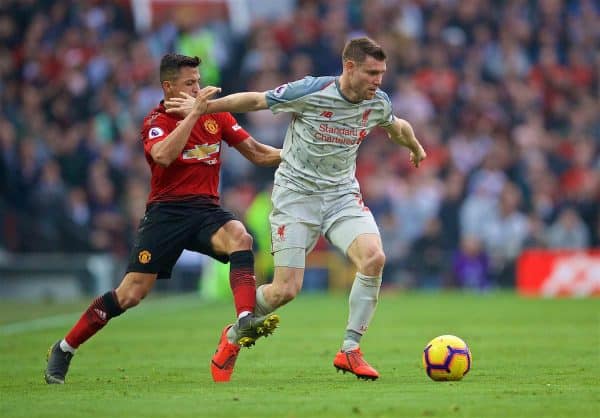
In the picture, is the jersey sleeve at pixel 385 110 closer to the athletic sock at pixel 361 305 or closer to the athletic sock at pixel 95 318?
the athletic sock at pixel 361 305

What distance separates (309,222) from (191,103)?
48.6 inches

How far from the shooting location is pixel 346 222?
370 inches

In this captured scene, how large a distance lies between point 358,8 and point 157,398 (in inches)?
774

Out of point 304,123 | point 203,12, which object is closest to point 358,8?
point 203,12

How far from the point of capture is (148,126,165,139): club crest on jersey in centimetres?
942

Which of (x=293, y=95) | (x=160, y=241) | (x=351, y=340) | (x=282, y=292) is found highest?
(x=293, y=95)

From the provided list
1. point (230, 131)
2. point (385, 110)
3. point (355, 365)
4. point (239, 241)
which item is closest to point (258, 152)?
point (230, 131)

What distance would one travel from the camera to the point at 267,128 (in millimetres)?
24109

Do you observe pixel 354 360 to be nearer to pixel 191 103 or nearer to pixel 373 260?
pixel 373 260

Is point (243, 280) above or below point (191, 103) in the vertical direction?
below

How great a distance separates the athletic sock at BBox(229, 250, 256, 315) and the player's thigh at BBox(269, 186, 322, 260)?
221 mm

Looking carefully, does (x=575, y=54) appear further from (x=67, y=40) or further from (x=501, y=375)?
(x=501, y=375)

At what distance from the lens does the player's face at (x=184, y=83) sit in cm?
958

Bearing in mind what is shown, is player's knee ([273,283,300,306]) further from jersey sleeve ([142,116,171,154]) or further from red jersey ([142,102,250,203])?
jersey sleeve ([142,116,171,154])
